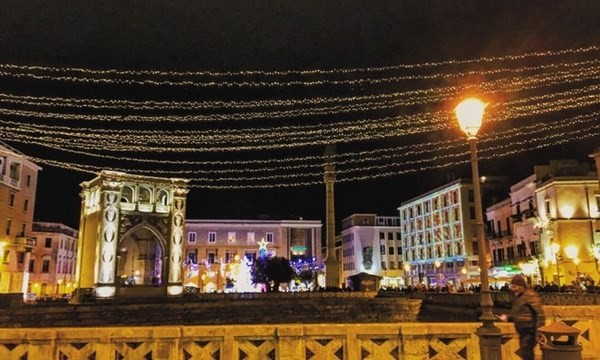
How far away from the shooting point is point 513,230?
52.9m

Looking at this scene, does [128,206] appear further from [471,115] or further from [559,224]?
[471,115]

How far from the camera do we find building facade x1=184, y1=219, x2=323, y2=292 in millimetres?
78812

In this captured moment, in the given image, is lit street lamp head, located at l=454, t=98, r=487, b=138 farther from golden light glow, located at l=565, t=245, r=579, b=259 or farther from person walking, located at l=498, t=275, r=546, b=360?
golden light glow, located at l=565, t=245, r=579, b=259

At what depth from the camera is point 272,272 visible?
54562 millimetres

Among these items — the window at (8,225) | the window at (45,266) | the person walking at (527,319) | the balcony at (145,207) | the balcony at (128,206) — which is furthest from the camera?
the window at (45,266)

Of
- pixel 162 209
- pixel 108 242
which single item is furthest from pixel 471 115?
pixel 162 209

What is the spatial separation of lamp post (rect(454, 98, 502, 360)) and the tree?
153 feet

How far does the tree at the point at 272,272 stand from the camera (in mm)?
54656

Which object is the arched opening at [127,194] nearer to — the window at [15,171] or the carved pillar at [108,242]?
the carved pillar at [108,242]

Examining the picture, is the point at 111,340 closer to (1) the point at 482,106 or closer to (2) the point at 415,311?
(1) the point at 482,106

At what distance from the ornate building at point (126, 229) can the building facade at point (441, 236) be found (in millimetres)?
32979

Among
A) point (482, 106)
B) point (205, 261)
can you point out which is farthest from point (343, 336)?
point (205, 261)

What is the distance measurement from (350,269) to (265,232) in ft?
85.2

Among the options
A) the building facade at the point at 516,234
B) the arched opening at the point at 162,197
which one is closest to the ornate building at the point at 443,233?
the building facade at the point at 516,234
